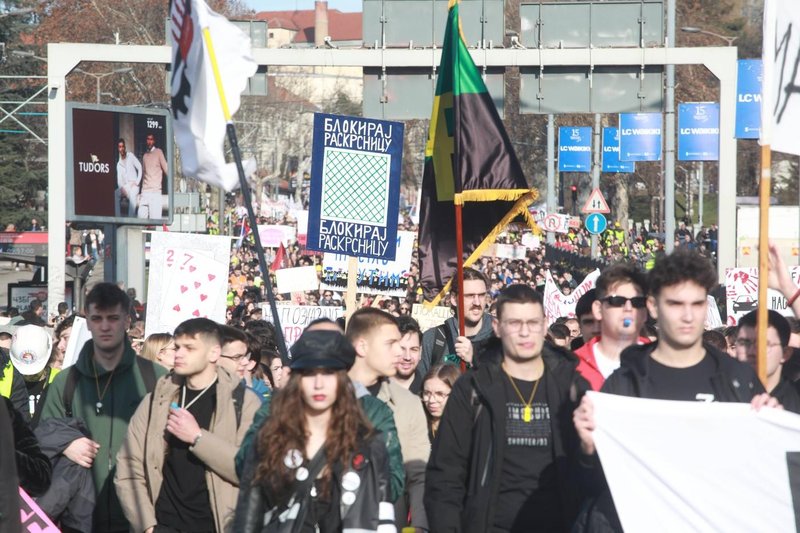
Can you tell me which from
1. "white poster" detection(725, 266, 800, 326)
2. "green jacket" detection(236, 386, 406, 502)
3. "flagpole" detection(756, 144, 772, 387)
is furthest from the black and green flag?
"white poster" detection(725, 266, 800, 326)

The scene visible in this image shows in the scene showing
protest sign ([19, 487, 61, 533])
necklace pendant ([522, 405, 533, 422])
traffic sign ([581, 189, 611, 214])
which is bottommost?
protest sign ([19, 487, 61, 533])

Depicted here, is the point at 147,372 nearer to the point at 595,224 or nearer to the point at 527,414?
the point at 527,414

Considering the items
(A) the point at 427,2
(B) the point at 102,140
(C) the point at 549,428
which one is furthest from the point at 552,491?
(B) the point at 102,140

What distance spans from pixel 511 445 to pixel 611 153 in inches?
1315

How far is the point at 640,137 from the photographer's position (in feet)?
103

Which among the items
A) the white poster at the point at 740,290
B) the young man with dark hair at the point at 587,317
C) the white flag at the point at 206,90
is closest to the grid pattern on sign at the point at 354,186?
the young man with dark hair at the point at 587,317

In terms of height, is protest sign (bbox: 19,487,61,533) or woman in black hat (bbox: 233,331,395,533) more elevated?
woman in black hat (bbox: 233,331,395,533)

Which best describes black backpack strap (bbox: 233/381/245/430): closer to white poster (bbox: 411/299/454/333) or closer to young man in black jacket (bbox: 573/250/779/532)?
young man in black jacket (bbox: 573/250/779/532)

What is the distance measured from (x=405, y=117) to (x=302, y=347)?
18398 mm

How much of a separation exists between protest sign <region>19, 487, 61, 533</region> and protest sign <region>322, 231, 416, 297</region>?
1171 centimetres

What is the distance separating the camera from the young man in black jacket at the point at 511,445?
5543mm

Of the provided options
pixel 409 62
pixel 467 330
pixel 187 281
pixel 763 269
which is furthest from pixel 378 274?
pixel 763 269

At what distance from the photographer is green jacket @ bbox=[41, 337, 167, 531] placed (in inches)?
286

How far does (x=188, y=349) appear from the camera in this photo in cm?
671
